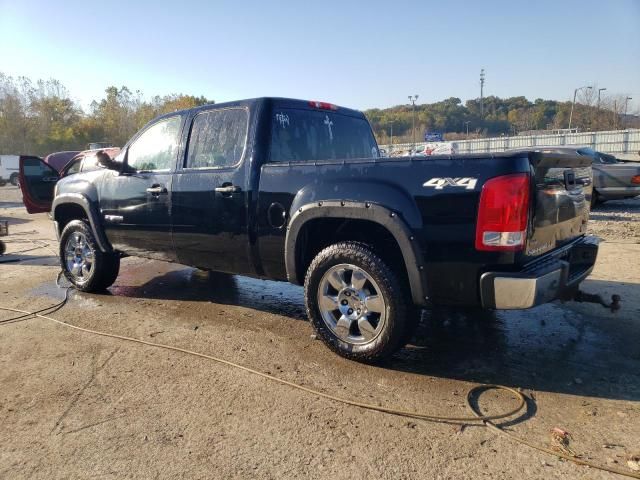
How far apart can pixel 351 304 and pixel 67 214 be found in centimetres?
428

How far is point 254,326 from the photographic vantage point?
14.7ft

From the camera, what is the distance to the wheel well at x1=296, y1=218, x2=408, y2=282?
349cm

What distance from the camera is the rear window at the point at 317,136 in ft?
13.7

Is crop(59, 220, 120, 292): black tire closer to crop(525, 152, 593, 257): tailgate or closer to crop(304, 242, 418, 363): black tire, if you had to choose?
crop(304, 242, 418, 363): black tire

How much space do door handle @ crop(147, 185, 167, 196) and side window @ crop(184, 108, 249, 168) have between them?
13.2 inches

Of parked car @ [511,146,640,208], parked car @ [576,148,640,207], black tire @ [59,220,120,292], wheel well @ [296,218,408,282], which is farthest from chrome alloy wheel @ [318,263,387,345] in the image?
parked car @ [576,148,640,207]

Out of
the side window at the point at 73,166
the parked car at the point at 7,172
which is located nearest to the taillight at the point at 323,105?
the side window at the point at 73,166

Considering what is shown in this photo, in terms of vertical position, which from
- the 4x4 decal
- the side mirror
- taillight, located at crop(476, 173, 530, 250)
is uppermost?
the side mirror

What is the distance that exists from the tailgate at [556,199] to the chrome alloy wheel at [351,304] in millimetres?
1064

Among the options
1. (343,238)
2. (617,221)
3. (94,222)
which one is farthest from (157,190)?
(617,221)

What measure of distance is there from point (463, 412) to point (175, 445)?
5.38 feet

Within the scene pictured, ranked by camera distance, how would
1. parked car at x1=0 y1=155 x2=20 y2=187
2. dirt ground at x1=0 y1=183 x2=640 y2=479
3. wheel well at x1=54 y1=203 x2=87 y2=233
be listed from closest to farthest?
dirt ground at x1=0 y1=183 x2=640 y2=479, wheel well at x1=54 y1=203 x2=87 y2=233, parked car at x1=0 y1=155 x2=20 y2=187

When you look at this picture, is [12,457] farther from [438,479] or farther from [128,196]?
[128,196]

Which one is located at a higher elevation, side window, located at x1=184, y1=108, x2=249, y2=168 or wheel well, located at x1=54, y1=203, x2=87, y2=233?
side window, located at x1=184, y1=108, x2=249, y2=168
